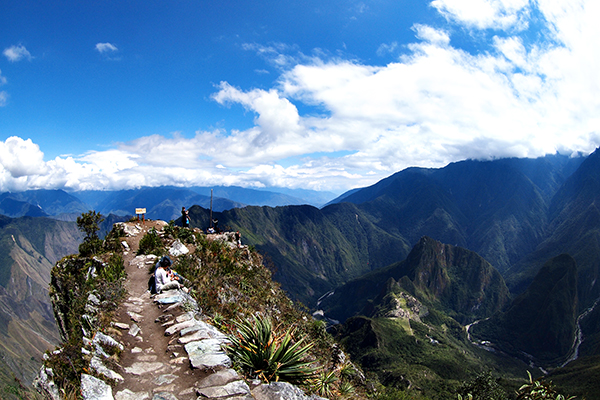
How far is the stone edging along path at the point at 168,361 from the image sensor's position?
224 inches

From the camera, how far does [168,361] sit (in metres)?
7.18

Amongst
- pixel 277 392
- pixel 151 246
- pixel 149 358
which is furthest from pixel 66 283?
pixel 277 392

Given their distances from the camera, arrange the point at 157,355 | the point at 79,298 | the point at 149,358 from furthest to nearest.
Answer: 1. the point at 79,298
2. the point at 157,355
3. the point at 149,358

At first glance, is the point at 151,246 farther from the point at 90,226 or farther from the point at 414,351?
the point at 414,351

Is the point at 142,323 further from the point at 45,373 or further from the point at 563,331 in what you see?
the point at 563,331

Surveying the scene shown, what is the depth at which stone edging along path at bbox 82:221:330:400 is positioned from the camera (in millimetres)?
5680

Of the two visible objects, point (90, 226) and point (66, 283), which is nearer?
point (66, 283)

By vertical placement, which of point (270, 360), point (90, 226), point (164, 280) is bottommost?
point (270, 360)

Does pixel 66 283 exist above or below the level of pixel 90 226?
below

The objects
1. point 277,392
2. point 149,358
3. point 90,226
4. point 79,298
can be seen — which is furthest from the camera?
point 90,226

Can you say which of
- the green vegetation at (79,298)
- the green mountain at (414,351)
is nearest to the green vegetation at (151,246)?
the green vegetation at (79,298)

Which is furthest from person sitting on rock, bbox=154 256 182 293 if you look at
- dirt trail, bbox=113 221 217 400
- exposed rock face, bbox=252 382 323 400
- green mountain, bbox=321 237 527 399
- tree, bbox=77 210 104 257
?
green mountain, bbox=321 237 527 399

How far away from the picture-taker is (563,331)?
19025cm

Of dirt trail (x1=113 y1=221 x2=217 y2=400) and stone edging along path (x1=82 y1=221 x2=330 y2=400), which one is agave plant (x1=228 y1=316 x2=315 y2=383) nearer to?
stone edging along path (x1=82 y1=221 x2=330 y2=400)
